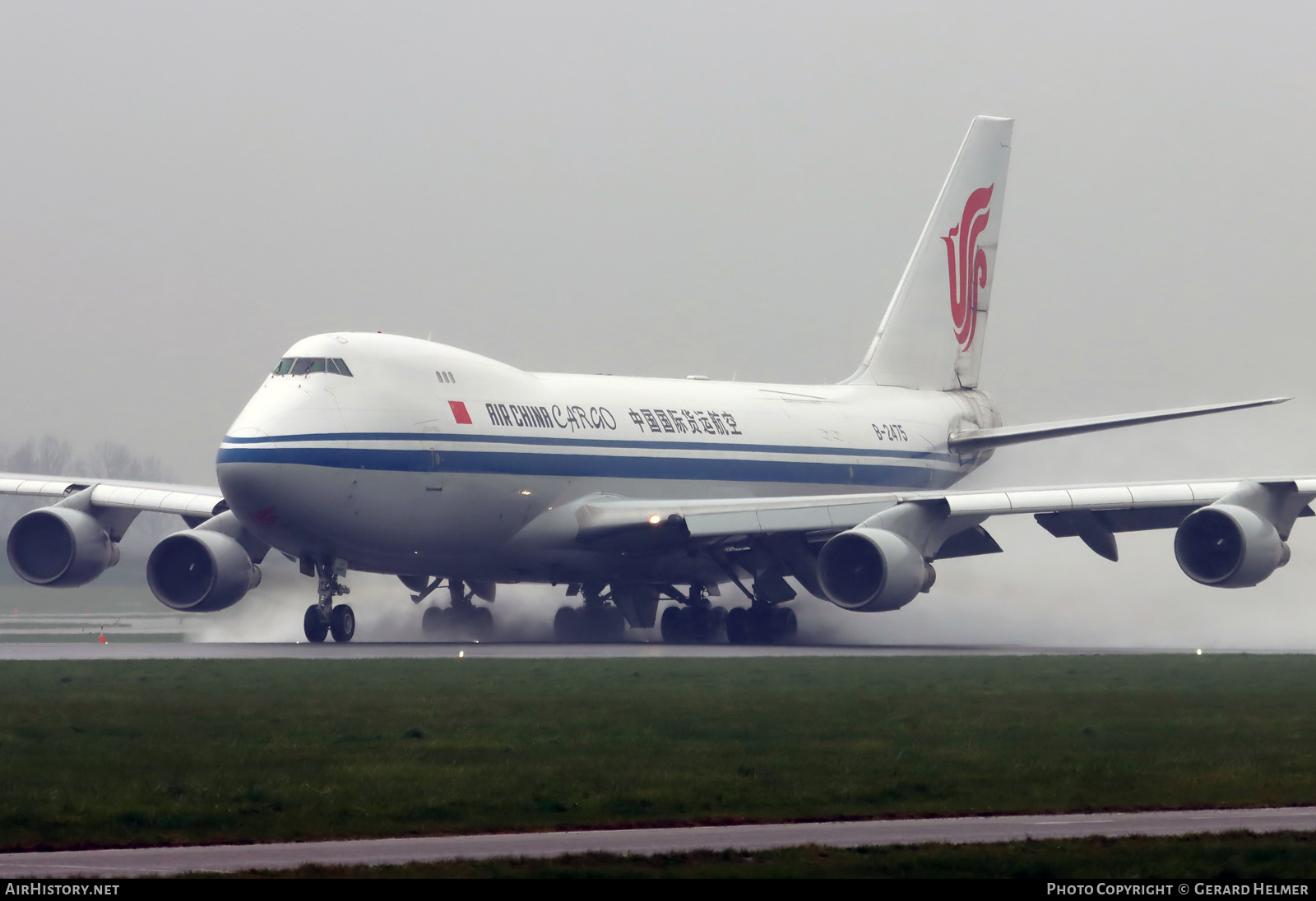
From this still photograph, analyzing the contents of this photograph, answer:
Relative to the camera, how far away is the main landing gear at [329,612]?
97.3 ft

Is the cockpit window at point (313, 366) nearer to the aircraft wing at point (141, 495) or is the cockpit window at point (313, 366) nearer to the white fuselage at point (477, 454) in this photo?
the white fuselage at point (477, 454)

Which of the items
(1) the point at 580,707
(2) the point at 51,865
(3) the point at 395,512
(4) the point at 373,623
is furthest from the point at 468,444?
(2) the point at 51,865

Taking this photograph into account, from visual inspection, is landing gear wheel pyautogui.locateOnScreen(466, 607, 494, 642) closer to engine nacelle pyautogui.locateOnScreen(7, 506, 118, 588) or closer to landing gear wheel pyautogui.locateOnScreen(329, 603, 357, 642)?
landing gear wheel pyautogui.locateOnScreen(329, 603, 357, 642)

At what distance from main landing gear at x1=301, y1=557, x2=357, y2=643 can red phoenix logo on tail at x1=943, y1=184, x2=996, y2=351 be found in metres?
19.8

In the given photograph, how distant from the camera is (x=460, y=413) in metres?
30.4

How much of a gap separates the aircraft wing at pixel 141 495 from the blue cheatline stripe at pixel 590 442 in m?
4.97

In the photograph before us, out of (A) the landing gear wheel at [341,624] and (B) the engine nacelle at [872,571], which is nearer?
(B) the engine nacelle at [872,571]

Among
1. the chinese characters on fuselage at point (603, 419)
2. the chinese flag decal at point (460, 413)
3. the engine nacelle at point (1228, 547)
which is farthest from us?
the chinese characters on fuselage at point (603, 419)

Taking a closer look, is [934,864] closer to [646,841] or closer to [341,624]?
[646,841]

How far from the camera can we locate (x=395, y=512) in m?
29.1

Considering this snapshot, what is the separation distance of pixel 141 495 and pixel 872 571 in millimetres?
13674

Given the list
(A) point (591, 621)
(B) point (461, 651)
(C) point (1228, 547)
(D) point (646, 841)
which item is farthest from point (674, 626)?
(D) point (646, 841)

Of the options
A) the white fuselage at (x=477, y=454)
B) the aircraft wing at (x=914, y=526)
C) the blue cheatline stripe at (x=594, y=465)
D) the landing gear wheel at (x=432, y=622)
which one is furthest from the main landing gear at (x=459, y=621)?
the blue cheatline stripe at (x=594, y=465)

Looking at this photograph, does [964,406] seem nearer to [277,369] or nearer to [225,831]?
[277,369]
